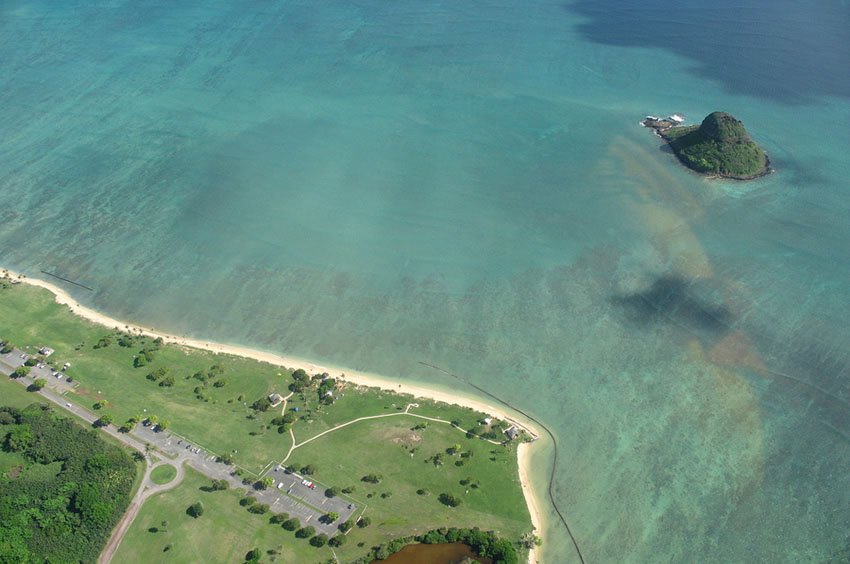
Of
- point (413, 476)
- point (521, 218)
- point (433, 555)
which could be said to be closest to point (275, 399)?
point (413, 476)

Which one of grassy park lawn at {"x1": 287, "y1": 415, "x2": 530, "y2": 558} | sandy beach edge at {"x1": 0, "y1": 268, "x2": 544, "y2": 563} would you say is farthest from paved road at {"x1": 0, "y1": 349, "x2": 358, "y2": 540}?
sandy beach edge at {"x1": 0, "y1": 268, "x2": 544, "y2": 563}

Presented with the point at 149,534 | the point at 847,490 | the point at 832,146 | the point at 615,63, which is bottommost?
the point at 847,490

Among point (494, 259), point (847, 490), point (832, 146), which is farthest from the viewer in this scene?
point (832, 146)

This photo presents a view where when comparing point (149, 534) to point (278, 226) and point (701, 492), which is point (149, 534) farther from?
point (701, 492)

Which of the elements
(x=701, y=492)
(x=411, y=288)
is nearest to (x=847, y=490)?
(x=701, y=492)

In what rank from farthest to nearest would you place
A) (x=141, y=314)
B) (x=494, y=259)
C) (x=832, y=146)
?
(x=832, y=146) → (x=494, y=259) → (x=141, y=314)

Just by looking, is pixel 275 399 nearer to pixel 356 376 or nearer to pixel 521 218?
pixel 356 376

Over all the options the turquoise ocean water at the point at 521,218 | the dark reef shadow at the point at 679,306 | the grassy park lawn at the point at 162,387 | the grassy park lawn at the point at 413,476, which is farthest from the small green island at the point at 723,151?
the grassy park lawn at the point at 162,387

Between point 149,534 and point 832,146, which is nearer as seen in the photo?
point 149,534

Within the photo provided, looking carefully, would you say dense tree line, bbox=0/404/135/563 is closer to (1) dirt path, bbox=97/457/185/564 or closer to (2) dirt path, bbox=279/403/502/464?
(1) dirt path, bbox=97/457/185/564
